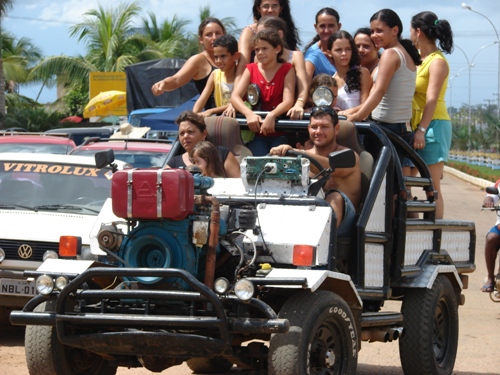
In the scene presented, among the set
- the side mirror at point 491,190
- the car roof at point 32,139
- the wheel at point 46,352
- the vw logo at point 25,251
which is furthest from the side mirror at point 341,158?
the car roof at point 32,139

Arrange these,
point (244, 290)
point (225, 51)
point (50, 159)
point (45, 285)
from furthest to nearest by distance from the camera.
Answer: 1. point (50, 159)
2. point (225, 51)
3. point (45, 285)
4. point (244, 290)

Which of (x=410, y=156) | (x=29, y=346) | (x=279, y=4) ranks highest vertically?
(x=279, y=4)

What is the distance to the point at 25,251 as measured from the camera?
30.1ft

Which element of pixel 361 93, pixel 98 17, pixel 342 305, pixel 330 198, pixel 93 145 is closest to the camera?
pixel 342 305

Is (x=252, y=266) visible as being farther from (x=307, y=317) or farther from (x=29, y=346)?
(x=29, y=346)

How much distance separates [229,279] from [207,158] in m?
Answer: 1.23

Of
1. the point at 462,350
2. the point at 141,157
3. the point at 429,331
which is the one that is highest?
the point at 141,157

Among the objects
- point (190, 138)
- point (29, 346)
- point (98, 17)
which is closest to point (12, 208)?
point (190, 138)

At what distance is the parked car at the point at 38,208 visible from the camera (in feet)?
29.5

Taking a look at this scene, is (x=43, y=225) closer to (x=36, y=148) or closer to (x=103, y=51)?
(x=36, y=148)

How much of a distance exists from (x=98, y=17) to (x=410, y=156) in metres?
42.2

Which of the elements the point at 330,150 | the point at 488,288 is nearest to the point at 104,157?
the point at 330,150

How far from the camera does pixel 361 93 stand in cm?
843

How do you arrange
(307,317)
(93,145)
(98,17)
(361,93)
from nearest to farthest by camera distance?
Result: (307,317)
(361,93)
(93,145)
(98,17)
